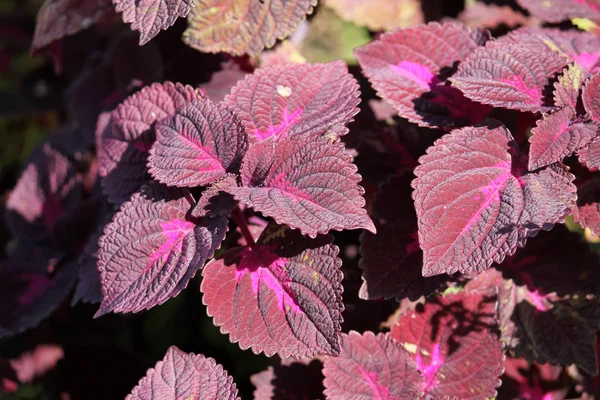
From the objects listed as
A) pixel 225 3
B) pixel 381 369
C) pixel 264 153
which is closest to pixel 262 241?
pixel 264 153

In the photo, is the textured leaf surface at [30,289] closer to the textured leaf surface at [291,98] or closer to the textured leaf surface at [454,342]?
the textured leaf surface at [291,98]

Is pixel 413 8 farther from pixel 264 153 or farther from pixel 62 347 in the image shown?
pixel 62 347

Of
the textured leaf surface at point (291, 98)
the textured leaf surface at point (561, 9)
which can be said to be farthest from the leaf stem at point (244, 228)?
the textured leaf surface at point (561, 9)

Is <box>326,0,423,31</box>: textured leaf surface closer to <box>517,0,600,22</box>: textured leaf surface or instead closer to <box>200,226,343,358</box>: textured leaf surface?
<box>517,0,600,22</box>: textured leaf surface

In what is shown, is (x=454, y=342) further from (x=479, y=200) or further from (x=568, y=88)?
(x=568, y=88)

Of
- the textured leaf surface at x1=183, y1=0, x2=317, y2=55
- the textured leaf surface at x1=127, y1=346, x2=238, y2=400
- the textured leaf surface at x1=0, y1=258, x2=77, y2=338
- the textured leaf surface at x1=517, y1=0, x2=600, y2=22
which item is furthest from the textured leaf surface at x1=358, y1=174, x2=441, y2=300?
the textured leaf surface at x1=0, y1=258, x2=77, y2=338

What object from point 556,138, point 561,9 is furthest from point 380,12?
point 556,138
